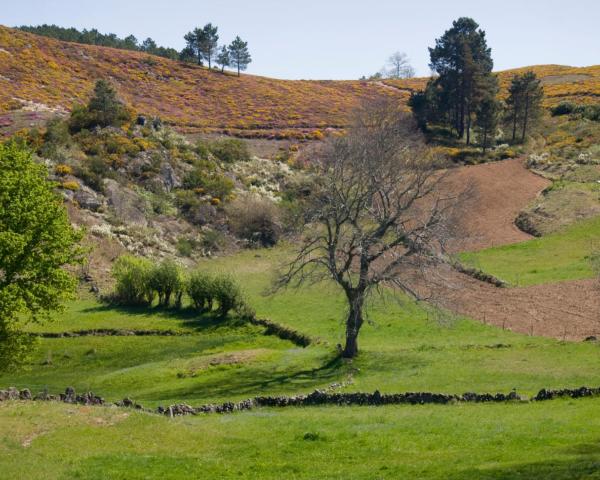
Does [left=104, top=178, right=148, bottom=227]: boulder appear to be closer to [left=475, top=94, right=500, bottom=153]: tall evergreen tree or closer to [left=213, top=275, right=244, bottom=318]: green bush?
[left=213, top=275, right=244, bottom=318]: green bush

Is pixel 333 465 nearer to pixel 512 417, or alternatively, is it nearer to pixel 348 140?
pixel 512 417

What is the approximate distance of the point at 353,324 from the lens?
4372 cm

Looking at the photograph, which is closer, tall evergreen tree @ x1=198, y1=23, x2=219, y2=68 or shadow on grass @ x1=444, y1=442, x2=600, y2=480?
shadow on grass @ x1=444, y1=442, x2=600, y2=480

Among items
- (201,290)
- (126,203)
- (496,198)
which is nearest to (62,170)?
(126,203)

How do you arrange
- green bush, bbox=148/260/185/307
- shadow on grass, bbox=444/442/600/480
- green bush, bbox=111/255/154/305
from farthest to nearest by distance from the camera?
green bush, bbox=111/255/154/305, green bush, bbox=148/260/185/307, shadow on grass, bbox=444/442/600/480

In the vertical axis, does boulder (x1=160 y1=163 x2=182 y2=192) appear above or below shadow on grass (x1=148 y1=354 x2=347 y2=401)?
above

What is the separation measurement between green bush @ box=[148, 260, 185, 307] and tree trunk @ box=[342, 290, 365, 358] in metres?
25.6

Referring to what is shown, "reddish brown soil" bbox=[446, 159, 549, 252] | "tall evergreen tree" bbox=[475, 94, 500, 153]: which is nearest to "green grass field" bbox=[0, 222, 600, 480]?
"reddish brown soil" bbox=[446, 159, 549, 252]

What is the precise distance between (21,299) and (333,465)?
19.2 m

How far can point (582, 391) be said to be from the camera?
31641 mm

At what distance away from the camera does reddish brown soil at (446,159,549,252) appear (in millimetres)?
79500

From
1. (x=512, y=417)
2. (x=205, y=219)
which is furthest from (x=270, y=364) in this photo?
(x=205, y=219)

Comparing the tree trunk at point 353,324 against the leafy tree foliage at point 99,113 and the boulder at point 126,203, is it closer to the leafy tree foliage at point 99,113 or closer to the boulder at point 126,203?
the boulder at point 126,203

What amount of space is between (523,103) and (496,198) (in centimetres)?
3242
